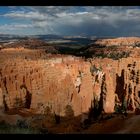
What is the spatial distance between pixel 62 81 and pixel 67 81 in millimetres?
990

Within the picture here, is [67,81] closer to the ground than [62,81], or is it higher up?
closer to the ground

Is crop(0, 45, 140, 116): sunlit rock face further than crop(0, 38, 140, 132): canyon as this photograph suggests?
Yes

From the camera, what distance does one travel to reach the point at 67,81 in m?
15.3

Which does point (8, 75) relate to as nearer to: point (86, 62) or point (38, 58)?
point (38, 58)

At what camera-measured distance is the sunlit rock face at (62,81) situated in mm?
12156

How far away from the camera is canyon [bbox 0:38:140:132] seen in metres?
12.0

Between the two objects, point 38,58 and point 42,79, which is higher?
point 38,58

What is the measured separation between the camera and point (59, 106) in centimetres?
1200

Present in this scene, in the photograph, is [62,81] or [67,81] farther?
[67,81]

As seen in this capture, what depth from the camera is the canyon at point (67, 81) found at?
12.0 m

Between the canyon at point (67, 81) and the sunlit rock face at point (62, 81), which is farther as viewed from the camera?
the sunlit rock face at point (62, 81)
